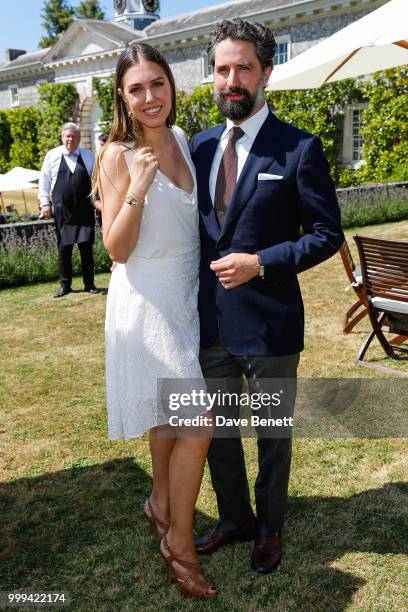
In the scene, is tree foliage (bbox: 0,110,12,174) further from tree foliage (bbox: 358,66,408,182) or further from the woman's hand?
the woman's hand

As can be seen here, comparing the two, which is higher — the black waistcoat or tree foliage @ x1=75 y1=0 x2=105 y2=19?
tree foliage @ x1=75 y1=0 x2=105 y2=19

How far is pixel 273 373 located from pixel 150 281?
67cm

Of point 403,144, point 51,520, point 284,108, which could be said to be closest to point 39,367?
point 51,520

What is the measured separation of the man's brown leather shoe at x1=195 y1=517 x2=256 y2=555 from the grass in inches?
1.7

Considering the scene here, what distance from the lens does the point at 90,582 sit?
2.80 metres

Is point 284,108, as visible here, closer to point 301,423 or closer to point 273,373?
point 301,423

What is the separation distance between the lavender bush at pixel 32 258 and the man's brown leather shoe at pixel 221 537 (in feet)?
23.1

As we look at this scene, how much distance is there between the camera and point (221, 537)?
3.00m

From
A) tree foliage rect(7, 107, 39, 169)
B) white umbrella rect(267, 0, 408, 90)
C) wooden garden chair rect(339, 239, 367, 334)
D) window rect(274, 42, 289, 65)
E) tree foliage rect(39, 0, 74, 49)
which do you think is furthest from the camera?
tree foliage rect(39, 0, 74, 49)

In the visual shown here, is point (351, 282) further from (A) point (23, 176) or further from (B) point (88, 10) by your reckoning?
(B) point (88, 10)

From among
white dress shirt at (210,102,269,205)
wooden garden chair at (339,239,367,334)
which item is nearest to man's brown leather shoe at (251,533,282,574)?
white dress shirt at (210,102,269,205)

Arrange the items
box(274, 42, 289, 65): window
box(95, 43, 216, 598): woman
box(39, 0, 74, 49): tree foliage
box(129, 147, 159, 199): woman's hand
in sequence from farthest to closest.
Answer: box(39, 0, 74, 49): tree foliage, box(274, 42, 289, 65): window, box(95, 43, 216, 598): woman, box(129, 147, 159, 199): woman's hand

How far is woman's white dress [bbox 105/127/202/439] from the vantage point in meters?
2.54

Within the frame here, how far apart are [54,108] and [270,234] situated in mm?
31844
